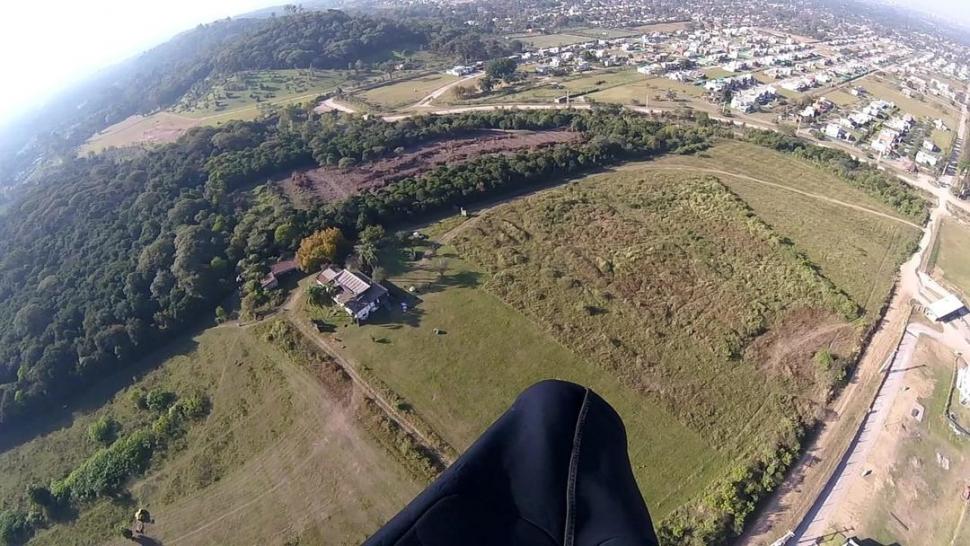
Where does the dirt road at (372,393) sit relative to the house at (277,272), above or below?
below

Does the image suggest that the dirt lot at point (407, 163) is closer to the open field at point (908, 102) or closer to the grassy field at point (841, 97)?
the grassy field at point (841, 97)

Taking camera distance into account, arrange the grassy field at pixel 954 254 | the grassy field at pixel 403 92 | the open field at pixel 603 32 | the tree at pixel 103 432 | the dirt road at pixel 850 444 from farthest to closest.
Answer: the open field at pixel 603 32, the grassy field at pixel 403 92, the grassy field at pixel 954 254, the tree at pixel 103 432, the dirt road at pixel 850 444

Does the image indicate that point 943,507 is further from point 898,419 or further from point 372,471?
point 372,471

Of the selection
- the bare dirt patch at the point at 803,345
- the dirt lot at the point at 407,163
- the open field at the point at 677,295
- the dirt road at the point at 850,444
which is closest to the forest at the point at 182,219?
the dirt lot at the point at 407,163

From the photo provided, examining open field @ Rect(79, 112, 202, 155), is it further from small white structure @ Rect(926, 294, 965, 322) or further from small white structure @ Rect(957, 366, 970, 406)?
small white structure @ Rect(957, 366, 970, 406)

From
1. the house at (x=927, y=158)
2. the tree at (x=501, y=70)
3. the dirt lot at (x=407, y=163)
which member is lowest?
the house at (x=927, y=158)

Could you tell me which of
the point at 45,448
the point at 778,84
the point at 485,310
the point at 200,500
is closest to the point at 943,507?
the point at 485,310

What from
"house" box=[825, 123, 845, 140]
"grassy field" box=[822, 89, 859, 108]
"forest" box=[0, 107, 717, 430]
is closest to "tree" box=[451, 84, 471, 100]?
"forest" box=[0, 107, 717, 430]
